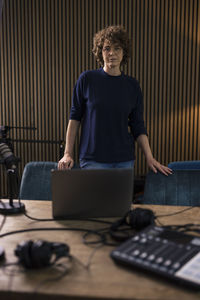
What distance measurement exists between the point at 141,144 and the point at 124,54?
2.25 ft

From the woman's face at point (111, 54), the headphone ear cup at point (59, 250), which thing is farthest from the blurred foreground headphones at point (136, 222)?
the woman's face at point (111, 54)

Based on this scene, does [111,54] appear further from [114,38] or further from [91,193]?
[91,193]

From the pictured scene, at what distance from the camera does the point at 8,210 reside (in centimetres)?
153

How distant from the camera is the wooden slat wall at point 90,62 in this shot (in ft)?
15.7

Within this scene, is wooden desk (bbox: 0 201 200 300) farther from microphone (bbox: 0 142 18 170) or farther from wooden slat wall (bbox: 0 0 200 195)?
wooden slat wall (bbox: 0 0 200 195)

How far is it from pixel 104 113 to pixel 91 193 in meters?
0.95

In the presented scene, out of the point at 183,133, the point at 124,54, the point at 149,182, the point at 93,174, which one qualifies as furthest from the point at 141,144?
the point at 183,133

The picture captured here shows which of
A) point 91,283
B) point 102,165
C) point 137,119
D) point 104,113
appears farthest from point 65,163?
point 91,283

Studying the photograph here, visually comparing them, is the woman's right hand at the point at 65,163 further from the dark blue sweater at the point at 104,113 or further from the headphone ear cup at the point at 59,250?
the headphone ear cup at the point at 59,250

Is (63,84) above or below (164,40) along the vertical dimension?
below

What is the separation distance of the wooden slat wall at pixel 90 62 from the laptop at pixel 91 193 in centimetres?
339

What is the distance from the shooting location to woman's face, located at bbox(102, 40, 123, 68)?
7.40 ft

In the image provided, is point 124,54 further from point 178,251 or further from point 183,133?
point 183,133

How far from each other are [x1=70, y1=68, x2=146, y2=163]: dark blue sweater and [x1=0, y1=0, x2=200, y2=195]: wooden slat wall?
2504 millimetres
